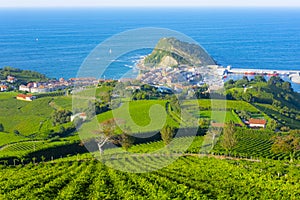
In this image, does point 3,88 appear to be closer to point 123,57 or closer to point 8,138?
point 8,138

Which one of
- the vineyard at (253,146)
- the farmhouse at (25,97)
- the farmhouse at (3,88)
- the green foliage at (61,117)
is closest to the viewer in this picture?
the vineyard at (253,146)

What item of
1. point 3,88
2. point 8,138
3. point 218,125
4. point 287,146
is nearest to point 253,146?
point 287,146

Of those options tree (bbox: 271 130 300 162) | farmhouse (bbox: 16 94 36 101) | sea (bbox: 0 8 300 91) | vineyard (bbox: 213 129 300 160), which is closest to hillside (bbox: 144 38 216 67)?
sea (bbox: 0 8 300 91)

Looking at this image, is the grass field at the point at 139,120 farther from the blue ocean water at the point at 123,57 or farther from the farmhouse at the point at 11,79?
the blue ocean water at the point at 123,57

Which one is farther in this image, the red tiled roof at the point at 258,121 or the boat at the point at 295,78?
the boat at the point at 295,78

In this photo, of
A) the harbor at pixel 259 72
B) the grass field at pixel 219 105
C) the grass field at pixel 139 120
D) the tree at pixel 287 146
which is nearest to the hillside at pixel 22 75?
the grass field at pixel 139 120

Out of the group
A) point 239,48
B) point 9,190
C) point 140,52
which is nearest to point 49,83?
point 140,52
